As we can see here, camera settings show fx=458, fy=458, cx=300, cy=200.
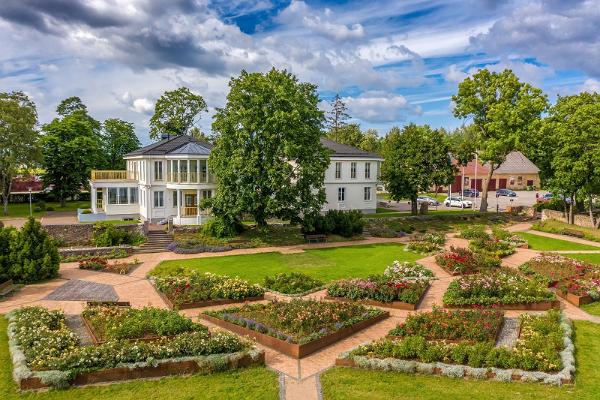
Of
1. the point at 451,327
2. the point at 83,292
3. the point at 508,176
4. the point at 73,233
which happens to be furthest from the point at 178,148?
the point at 508,176

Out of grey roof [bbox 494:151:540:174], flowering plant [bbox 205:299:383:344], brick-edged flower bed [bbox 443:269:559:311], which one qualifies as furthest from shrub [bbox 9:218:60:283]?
grey roof [bbox 494:151:540:174]

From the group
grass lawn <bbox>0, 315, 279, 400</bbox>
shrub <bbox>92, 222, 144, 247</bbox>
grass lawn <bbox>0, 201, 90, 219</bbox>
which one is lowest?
grass lawn <bbox>0, 315, 279, 400</bbox>

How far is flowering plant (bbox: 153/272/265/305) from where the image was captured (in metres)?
18.0

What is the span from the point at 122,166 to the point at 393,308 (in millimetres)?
52289

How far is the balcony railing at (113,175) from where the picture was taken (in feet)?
131

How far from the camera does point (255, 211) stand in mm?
31312

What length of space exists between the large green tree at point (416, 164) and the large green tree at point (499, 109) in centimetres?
517

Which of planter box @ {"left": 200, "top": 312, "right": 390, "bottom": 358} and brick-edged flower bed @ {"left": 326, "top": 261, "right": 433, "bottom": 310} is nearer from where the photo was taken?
planter box @ {"left": 200, "top": 312, "right": 390, "bottom": 358}

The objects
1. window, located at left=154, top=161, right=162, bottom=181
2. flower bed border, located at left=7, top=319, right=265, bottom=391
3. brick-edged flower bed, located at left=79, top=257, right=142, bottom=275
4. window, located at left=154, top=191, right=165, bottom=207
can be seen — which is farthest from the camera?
window, located at left=154, top=161, right=162, bottom=181

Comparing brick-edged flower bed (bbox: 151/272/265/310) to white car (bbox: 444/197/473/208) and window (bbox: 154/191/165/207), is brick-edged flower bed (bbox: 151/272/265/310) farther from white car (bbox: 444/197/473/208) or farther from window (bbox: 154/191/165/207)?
white car (bbox: 444/197/473/208)

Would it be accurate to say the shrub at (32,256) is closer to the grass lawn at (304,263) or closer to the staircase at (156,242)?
the grass lawn at (304,263)

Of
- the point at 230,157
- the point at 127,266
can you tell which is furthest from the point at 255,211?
the point at 127,266

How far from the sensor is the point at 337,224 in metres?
34.6

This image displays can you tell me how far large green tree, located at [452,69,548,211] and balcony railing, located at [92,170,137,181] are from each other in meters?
31.6
